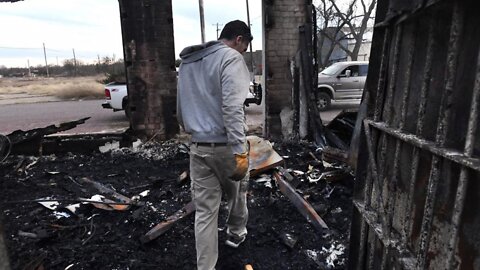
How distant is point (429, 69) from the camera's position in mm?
1518

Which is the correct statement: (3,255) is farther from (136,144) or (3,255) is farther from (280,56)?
(280,56)

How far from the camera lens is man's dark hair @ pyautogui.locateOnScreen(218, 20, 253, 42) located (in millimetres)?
2717

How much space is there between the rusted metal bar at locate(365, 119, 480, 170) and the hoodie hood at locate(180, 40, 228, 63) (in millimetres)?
1344

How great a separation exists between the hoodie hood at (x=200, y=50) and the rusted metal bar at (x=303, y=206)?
76.9 inches

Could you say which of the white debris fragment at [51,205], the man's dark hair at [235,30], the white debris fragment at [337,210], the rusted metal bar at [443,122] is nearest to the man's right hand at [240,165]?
the man's dark hair at [235,30]

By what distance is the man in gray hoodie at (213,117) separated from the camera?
253 centimetres

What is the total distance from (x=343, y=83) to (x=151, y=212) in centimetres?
979

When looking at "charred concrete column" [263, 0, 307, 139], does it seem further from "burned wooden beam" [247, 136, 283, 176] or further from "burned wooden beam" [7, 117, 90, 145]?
"burned wooden beam" [7, 117, 90, 145]

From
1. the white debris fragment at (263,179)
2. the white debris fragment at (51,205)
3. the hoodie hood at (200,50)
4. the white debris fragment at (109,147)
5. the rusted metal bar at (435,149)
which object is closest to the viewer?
the rusted metal bar at (435,149)

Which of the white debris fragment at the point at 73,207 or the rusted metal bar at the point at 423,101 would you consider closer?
the rusted metal bar at the point at 423,101

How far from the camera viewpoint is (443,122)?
138cm

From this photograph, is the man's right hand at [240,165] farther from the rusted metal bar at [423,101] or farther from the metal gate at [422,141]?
the rusted metal bar at [423,101]

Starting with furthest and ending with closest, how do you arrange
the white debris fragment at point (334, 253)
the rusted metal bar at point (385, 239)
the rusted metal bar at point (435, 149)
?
1. the white debris fragment at point (334, 253)
2. the rusted metal bar at point (385, 239)
3. the rusted metal bar at point (435, 149)

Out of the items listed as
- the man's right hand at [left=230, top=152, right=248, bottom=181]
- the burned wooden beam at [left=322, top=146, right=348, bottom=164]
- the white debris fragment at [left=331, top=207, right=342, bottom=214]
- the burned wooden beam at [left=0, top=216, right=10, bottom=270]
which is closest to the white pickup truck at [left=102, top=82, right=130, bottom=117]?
the burned wooden beam at [left=322, top=146, right=348, bottom=164]
